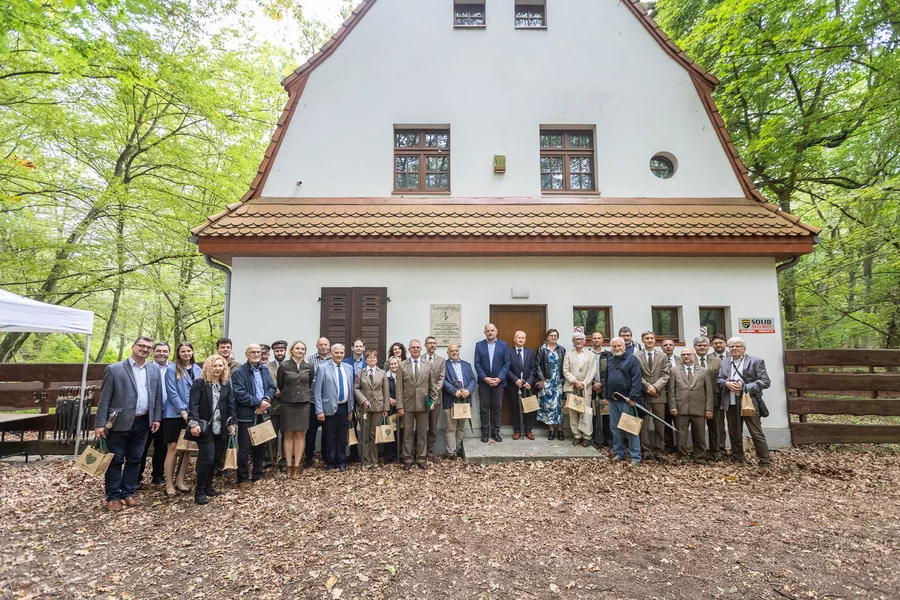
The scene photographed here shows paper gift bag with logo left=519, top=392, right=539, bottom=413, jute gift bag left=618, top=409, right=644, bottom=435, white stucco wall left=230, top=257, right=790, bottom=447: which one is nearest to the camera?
jute gift bag left=618, top=409, right=644, bottom=435

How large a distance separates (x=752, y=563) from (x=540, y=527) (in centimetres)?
170

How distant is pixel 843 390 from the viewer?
6578 mm

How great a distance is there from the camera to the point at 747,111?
10.9 m

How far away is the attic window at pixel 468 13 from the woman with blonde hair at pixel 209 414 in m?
7.81

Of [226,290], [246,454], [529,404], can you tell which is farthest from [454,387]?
[226,290]

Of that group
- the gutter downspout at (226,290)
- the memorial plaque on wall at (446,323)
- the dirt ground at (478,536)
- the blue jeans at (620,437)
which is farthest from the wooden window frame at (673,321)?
the gutter downspout at (226,290)

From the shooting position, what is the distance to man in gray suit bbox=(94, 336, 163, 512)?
14.8 feet

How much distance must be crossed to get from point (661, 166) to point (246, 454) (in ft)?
28.3

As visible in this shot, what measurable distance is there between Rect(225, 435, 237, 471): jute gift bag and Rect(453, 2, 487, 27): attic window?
27.6 ft

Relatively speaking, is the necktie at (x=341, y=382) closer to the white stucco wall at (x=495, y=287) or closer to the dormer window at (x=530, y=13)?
the white stucco wall at (x=495, y=287)

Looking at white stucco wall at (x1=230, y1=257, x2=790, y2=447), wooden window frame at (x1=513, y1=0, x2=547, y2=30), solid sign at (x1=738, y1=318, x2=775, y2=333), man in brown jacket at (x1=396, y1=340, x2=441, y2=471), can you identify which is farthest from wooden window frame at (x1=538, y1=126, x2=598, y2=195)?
man in brown jacket at (x1=396, y1=340, x2=441, y2=471)

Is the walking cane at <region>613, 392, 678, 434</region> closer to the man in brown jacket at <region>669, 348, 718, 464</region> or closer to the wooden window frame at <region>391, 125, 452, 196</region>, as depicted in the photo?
the man in brown jacket at <region>669, 348, 718, 464</region>

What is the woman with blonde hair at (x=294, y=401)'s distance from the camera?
5.38 m

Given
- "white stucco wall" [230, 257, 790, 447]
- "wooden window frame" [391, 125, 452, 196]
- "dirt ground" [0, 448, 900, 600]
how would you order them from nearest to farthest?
"dirt ground" [0, 448, 900, 600] → "white stucco wall" [230, 257, 790, 447] → "wooden window frame" [391, 125, 452, 196]
